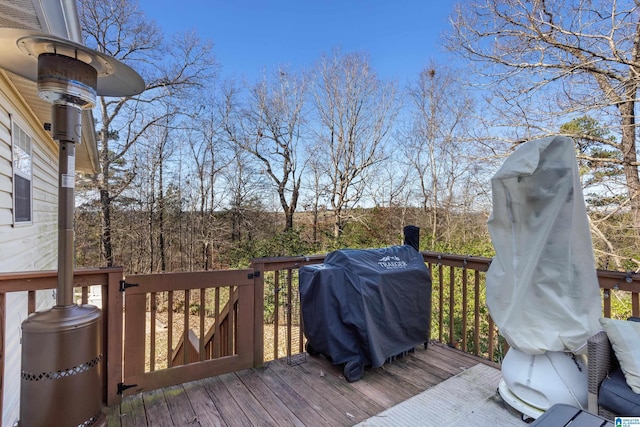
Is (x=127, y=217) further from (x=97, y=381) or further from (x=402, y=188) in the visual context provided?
(x=97, y=381)

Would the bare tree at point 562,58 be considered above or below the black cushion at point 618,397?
above

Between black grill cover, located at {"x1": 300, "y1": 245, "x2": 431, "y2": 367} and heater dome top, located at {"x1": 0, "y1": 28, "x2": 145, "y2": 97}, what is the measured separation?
72.3 inches

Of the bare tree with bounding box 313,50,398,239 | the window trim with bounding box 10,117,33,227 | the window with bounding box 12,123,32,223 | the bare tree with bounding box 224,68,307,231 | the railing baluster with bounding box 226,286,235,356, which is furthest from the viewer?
the bare tree with bounding box 224,68,307,231

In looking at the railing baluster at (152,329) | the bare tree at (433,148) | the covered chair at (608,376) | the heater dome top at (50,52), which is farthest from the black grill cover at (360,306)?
the bare tree at (433,148)

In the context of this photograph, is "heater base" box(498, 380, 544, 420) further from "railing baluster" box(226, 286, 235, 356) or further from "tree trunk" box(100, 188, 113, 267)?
"tree trunk" box(100, 188, 113, 267)

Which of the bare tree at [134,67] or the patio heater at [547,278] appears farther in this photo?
the bare tree at [134,67]

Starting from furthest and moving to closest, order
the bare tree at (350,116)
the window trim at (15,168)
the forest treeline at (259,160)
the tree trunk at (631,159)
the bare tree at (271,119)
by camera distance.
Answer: the bare tree at (271,119), the bare tree at (350,116), the forest treeline at (259,160), the tree trunk at (631,159), the window trim at (15,168)

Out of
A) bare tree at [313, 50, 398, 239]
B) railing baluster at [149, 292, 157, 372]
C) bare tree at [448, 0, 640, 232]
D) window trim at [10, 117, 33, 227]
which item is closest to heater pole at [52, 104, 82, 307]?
railing baluster at [149, 292, 157, 372]

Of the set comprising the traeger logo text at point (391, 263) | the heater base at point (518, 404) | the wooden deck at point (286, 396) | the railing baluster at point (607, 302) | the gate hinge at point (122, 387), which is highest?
the traeger logo text at point (391, 263)

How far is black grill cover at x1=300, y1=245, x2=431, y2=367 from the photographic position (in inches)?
94.9

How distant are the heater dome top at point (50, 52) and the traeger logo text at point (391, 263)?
7.14 feet

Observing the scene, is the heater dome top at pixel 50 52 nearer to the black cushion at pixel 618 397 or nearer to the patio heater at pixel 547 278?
the patio heater at pixel 547 278

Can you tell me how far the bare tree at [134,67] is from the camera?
9.65 meters

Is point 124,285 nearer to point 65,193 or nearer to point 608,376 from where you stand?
point 65,193
